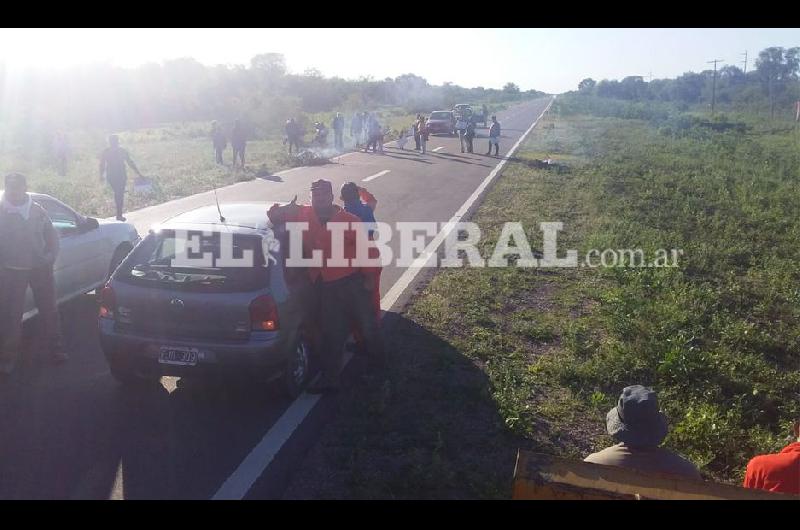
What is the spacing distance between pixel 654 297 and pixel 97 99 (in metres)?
65.7

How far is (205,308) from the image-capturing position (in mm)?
5625

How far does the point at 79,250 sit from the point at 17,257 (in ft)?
5.15

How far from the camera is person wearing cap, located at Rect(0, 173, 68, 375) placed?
6.67 m

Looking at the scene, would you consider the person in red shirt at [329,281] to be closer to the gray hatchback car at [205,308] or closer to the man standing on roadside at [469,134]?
the gray hatchback car at [205,308]

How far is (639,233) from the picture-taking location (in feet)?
44.4

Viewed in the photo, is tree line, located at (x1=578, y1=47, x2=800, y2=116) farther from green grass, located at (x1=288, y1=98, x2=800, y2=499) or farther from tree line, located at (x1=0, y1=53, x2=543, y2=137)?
green grass, located at (x1=288, y1=98, x2=800, y2=499)

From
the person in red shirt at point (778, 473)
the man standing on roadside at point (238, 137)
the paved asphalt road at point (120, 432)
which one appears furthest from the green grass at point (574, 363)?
the man standing on roadside at point (238, 137)

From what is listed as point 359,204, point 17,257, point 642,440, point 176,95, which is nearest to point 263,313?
point 359,204

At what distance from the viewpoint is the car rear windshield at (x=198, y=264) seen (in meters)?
5.71

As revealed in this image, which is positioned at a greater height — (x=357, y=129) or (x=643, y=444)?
Result: (x=357, y=129)

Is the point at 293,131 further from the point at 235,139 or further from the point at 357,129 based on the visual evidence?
the point at 235,139

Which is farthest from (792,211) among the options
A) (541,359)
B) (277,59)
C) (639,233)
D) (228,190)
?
(277,59)

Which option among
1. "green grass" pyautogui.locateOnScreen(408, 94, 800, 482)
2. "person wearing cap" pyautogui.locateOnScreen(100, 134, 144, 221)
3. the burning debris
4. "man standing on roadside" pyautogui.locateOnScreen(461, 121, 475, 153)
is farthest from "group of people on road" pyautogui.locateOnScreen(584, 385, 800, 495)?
"man standing on roadside" pyautogui.locateOnScreen(461, 121, 475, 153)

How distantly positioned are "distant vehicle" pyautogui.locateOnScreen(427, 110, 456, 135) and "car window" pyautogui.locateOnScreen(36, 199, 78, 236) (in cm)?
3876
